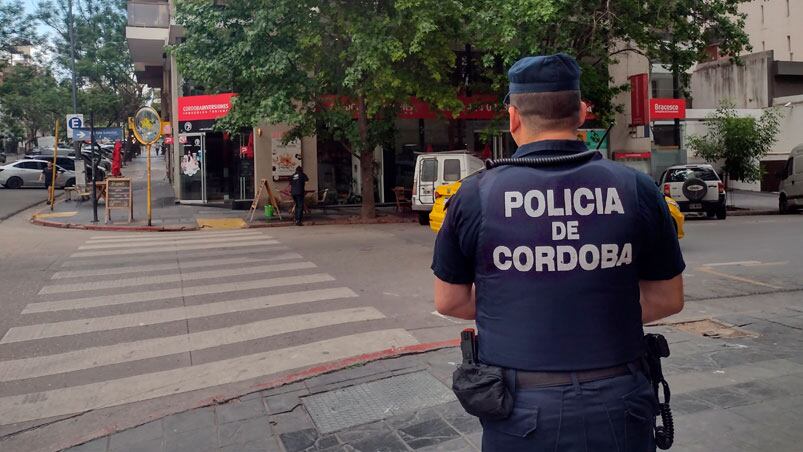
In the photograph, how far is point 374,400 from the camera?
5070mm

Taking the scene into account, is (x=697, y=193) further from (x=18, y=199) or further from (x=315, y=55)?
(x=18, y=199)

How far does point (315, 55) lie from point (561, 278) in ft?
58.4

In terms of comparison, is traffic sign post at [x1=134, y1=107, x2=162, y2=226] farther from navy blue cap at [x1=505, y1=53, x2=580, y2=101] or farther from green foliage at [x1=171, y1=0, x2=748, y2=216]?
navy blue cap at [x1=505, y1=53, x2=580, y2=101]

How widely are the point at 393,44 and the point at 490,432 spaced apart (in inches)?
614

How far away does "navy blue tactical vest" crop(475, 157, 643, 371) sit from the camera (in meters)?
2.14

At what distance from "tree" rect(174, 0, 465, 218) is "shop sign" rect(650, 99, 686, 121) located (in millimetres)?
11704

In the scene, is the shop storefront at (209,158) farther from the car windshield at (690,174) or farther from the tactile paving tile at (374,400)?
the tactile paving tile at (374,400)

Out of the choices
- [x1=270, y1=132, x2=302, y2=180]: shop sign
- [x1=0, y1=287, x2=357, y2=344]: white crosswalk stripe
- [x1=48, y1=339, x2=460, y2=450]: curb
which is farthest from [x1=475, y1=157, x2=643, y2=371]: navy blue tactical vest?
[x1=270, y1=132, x2=302, y2=180]: shop sign

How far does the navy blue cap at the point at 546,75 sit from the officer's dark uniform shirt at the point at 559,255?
189 mm

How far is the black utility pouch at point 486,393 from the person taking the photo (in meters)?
2.11

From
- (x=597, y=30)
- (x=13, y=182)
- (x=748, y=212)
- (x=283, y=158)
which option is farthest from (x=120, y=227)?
(x=13, y=182)

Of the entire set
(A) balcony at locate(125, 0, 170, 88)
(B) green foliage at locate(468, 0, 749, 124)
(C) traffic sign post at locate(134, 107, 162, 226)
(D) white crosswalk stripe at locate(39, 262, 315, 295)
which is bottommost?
(D) white crosswalk stripe at locate(39, 262, 315, 295)

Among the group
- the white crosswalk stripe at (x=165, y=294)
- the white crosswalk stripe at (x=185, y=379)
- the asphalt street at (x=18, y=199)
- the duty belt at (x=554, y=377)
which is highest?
the asphalt street at (x=18, y=199)

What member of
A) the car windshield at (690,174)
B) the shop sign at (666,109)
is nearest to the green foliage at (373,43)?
the car windshield at (690,174)
